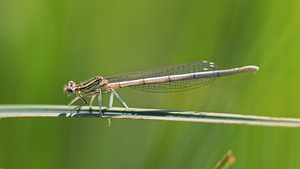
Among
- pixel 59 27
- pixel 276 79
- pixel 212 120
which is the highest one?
pixel 59 27

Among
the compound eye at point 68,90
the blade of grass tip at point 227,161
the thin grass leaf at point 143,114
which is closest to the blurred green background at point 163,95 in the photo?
the compound eye at point 68,90

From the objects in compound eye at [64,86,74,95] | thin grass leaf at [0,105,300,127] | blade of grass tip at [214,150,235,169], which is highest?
compound eye at [64,86,74,95]

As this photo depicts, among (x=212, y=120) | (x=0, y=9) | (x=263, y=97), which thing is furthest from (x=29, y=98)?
(x=263, y=97)

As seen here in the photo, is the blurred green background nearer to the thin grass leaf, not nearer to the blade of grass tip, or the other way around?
the thin grass leaf

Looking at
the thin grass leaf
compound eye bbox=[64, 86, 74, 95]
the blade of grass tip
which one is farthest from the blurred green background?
the blade of grass tip

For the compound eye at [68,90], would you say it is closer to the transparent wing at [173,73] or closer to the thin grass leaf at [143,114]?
the transparent wing at [173,73]

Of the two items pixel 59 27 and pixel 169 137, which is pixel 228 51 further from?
pixel 59 27
